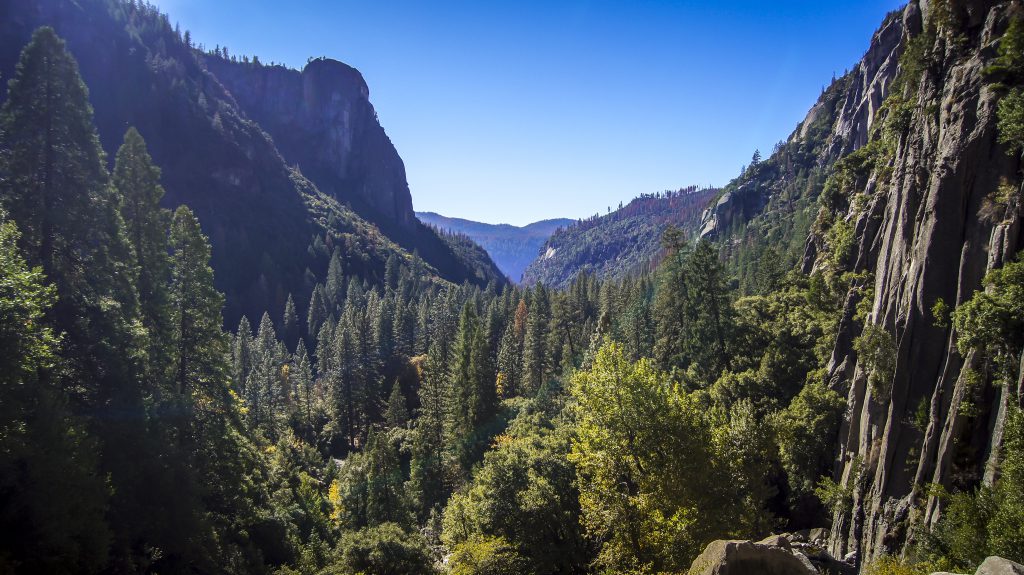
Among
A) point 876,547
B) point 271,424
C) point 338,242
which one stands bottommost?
point 271,424

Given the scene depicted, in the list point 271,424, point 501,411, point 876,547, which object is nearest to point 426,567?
point 876,547

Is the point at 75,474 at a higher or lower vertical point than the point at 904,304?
lower

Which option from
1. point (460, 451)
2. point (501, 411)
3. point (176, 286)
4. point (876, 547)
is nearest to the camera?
point (876, 547)

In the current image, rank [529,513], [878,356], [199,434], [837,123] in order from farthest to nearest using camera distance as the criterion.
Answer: [837,123] < [199,434] < [529,513] < [878,356]

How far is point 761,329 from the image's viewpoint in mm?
38531

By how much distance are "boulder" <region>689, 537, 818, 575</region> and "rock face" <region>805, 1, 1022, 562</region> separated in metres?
6.86

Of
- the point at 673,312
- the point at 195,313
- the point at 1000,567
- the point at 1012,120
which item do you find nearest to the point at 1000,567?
the point at 1000,567

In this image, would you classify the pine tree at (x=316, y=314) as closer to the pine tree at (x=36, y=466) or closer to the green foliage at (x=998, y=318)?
the pine tree at (x=36, y=466)

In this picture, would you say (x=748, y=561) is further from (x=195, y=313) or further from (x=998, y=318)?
(x=195, y=313)

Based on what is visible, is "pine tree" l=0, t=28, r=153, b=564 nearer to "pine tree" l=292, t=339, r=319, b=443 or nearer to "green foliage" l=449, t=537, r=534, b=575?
"green foliage" l=449, t=537, r=534, b=575

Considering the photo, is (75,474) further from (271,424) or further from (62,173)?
(271,424)

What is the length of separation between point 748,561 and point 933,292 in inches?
513

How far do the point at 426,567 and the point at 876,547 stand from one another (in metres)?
17.3

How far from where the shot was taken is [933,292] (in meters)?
18.7
